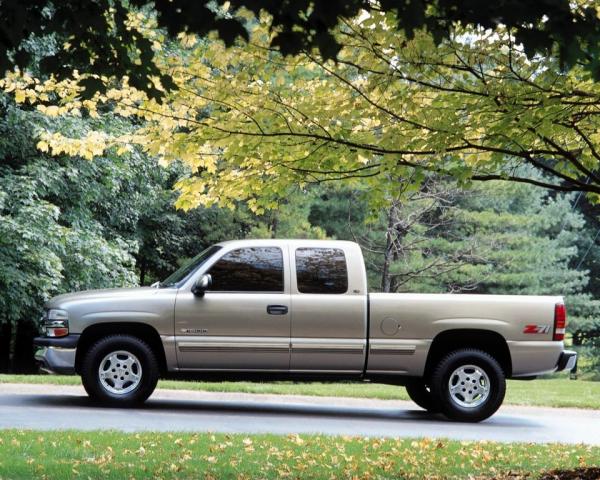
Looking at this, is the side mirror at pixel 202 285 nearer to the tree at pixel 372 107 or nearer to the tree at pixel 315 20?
the tree at pixel 372 107

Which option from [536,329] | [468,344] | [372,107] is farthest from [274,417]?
[372,107]

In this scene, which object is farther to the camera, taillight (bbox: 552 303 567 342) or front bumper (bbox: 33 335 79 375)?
taillight (bbox: 552 303 567 342)

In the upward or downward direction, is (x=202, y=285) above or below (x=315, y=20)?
below

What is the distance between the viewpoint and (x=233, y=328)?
450 inches

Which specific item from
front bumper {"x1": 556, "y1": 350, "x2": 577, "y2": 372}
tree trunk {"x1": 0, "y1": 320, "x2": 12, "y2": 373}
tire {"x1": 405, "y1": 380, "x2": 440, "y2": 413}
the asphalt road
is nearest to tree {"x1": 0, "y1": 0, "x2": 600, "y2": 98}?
the asphalt road

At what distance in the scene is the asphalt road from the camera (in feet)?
34.3

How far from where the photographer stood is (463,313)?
38.1 feet

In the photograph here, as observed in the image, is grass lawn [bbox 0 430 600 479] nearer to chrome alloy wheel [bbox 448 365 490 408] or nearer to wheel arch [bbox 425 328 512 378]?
chrome alloy wheel [bbox 448 365 490 408]

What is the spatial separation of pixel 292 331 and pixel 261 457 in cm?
336

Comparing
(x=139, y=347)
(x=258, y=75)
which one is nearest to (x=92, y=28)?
(x=258, y=75)

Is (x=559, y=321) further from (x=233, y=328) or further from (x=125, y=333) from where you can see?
(x=125, y=333)

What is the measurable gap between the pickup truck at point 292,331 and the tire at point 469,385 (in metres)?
0.01

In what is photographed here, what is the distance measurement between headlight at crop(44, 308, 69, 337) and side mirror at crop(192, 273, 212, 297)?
1.49m

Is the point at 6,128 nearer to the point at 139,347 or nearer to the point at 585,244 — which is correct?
the point at 139,347
